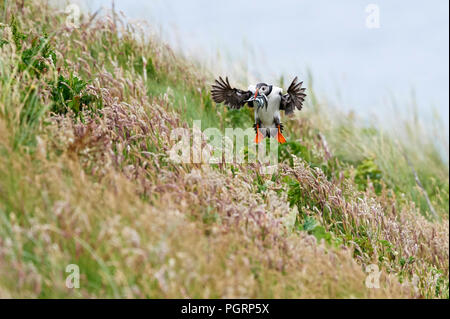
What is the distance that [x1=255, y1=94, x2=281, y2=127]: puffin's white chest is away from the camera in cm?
369

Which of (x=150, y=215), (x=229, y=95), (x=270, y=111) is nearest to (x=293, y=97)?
(x=270, y=111)

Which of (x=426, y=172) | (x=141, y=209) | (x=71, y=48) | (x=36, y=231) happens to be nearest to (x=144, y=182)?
(x=141, y=209)

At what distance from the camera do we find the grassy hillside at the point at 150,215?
9.50ft

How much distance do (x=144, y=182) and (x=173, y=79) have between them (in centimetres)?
318

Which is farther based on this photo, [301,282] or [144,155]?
[144,155]

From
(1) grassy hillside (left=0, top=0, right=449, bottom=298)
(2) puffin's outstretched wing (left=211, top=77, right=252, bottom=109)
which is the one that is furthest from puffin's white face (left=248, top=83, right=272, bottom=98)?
(1) grassy hillside (left=0, top=0, right=449, bottom=298)

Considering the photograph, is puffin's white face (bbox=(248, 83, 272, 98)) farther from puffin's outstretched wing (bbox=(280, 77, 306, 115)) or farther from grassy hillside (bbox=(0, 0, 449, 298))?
grassy hillside (bbox=(0, 0, 449, 298))

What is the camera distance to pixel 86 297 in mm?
2807

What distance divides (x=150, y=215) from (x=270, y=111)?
1193mm

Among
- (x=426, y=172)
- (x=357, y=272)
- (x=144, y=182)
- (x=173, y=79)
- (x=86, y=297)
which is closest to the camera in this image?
(x=86, y=297)

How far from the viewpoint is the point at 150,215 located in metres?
3.05

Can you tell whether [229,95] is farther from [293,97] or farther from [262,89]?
[293,97]

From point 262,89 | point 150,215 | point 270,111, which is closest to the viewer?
point 150,215

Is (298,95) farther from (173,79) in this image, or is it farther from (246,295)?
(173,79)
